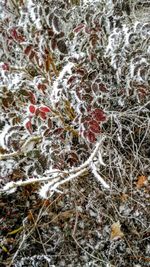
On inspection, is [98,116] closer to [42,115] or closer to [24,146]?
[42,115]

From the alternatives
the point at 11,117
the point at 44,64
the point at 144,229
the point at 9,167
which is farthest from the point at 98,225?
the point at 44,64

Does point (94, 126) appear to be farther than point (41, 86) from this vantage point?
→ No

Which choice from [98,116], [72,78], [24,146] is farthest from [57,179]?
[72,78]

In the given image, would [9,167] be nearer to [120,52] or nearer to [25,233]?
[25,233]

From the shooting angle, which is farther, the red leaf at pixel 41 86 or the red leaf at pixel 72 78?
the red leaf at pixel 41 86

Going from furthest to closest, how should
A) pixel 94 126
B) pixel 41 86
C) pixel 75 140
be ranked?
pixel 75 140
pixel 41 86
pixel 94 126

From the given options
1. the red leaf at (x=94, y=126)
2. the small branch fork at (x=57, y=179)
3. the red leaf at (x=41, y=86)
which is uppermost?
the red leaf at (x=41, y=86)

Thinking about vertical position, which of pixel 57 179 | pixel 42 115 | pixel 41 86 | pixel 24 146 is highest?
pixel 41 86

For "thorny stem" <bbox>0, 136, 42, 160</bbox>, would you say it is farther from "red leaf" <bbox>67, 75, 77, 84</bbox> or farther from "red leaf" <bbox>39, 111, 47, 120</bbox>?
"red leaf" <bbox>67, 75, 77, 84</bbox>

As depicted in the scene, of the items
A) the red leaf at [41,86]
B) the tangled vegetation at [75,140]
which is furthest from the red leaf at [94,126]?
the red leaf at [41,86]

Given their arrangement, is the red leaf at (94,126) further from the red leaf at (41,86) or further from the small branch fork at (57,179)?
the red leaf at (41,86)

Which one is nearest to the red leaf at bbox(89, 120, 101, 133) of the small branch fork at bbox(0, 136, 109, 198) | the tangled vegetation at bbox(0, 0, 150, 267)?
the tangled vegetation at bbox(0, 0, 150, 267)
